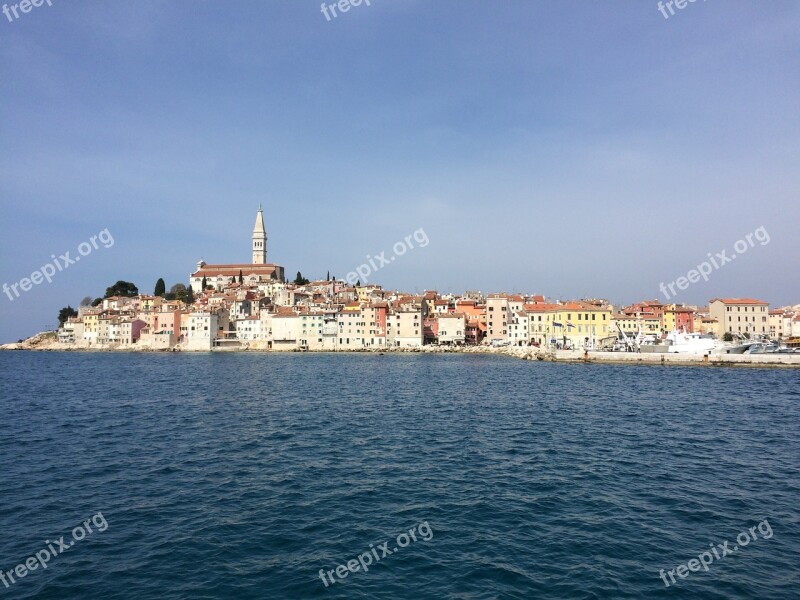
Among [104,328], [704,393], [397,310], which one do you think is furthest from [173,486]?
[104,328]

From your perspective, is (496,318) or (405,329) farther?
(496,318)

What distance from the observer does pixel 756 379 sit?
34969mm

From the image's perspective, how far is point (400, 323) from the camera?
75.5m

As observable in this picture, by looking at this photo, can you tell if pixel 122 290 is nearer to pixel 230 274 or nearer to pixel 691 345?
pixel 230 274

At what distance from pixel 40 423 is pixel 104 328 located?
77.6 metres

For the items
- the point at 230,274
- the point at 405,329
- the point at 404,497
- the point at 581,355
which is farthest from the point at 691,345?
the point at 230,274

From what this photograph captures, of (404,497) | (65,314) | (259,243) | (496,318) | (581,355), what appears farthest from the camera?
(259,243)

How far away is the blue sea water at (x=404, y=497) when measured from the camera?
7.96m

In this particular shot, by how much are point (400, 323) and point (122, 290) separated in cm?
7059

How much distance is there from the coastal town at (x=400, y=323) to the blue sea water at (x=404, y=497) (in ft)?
138

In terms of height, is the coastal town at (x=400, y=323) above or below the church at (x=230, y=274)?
below

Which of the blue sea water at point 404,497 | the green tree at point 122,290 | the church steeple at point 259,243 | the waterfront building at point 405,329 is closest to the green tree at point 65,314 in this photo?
Result: the green tree at point 122,290

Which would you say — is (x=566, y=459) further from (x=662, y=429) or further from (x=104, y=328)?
(x=104, y=328)

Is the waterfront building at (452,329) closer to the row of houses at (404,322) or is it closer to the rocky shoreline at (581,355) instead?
the row of houses at (404,322)
